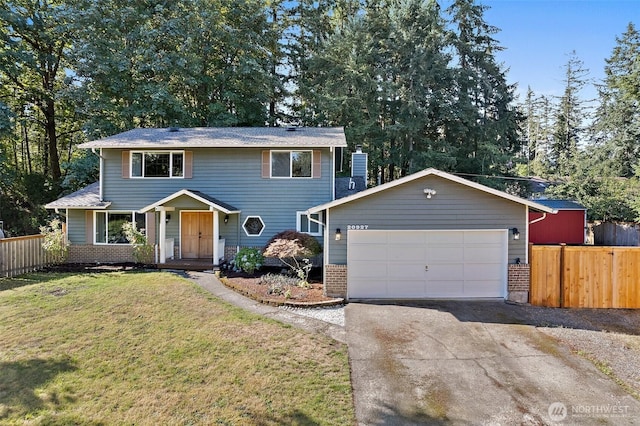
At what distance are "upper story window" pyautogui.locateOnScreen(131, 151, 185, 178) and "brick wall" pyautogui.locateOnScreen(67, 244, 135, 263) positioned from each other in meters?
3.18

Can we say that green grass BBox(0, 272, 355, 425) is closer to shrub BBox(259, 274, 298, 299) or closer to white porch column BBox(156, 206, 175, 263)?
shrub BBox(259, 274, 298, 299)

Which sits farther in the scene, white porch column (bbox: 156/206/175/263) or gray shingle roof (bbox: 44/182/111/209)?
gray shingle roof (bbox: 44/182/111/209)

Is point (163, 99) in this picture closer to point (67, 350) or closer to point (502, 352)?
point (67, 350)

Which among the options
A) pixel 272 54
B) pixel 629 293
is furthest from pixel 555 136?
pixel 629 293

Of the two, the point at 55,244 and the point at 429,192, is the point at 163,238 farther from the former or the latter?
the point at 429,192

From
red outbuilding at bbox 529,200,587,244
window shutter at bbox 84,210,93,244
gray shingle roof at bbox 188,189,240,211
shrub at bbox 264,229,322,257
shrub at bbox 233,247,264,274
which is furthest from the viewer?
red outbuilding at bbox 529,200,587,244

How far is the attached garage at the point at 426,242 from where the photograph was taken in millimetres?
9172

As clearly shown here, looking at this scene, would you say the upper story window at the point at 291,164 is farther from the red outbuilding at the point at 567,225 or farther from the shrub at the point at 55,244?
the red outbuilding at the point at 567,225

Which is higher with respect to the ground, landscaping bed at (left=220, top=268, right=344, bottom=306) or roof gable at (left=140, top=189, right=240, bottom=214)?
roof gable at (left=140, top=189, right=240, bottom=214)

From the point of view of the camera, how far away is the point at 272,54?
2405cm

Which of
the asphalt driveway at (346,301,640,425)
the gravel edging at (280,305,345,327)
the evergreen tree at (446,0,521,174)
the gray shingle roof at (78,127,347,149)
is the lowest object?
the asphalt driveway at (346,301,640,425)

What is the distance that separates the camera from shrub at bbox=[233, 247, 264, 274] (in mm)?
12055

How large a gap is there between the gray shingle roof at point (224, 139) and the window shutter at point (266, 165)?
427 millimetres

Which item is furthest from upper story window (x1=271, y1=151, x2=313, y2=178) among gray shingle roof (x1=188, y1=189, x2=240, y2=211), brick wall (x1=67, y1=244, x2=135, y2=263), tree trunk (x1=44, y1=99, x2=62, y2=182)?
tree trunk (x1=44, y1=99, x2=62, y2=182)
